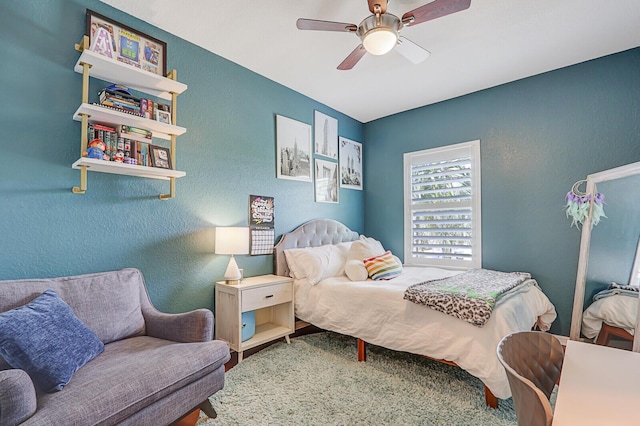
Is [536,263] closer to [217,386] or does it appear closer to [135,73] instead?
[217,386]

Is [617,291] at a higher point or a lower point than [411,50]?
lower

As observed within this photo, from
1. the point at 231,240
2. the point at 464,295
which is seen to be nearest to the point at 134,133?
the point at 231,240

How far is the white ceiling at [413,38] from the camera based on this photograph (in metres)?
2.28

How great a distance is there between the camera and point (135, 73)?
7.06 ft

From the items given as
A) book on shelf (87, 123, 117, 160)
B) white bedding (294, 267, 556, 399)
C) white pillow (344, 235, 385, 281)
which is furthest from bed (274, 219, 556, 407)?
book on shelf (87, 123, 117, 160)

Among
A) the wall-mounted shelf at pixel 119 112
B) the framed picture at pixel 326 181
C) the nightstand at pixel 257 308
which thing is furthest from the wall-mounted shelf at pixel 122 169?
the framed picture at pixel 326 181

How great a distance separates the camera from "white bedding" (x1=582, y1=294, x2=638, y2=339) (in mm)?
1910

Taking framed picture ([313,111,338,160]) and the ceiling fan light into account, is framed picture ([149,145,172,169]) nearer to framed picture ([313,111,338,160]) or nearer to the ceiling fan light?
the ceiling fan light

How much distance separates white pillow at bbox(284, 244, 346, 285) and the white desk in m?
2.11

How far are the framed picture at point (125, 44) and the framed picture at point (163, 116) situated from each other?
37cm

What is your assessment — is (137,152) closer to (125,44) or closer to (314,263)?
(125,44)

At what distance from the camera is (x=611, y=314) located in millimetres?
2270

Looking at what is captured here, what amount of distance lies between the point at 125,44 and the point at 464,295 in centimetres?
305

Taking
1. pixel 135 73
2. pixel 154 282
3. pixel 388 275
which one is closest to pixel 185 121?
pixel 135 73
